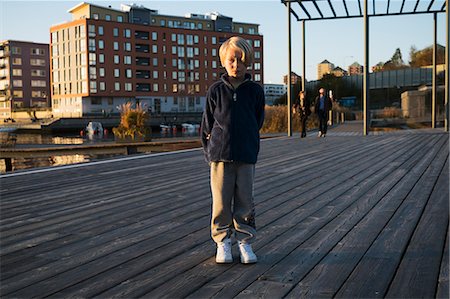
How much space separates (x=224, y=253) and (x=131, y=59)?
232 ft

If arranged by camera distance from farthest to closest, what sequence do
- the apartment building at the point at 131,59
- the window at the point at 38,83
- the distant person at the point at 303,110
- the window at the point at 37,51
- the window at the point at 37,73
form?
1. the window at the point at 37,51
2. the window at the point at 37,73
3. the window at the point at 38,83
4. the apartment building at the point at 131,59
5. the distant person at the point at 303,110

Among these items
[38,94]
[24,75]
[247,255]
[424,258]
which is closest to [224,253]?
[247,255]

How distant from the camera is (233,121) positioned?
9.29 feet

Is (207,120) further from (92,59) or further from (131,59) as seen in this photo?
(131,59)

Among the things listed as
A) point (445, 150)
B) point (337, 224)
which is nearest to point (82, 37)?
point (445, 150)

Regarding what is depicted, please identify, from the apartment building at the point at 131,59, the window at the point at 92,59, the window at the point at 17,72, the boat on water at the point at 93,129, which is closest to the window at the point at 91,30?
the apartment building at the point at 131,59

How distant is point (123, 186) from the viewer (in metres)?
5.60

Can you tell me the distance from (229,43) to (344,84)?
192 feet

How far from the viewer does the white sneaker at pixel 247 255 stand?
9.04 ft

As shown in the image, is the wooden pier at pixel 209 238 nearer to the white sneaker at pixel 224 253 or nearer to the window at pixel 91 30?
the white sneaker at pixel 224 253

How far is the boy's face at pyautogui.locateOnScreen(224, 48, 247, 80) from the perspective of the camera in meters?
2.77

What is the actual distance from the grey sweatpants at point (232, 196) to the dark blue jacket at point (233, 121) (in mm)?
75

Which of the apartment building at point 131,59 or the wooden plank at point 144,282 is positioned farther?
the apartment building at point 131,59

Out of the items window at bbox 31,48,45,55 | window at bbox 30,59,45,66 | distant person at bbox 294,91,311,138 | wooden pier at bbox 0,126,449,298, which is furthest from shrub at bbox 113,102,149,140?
window at bbox 31,48,45,55
